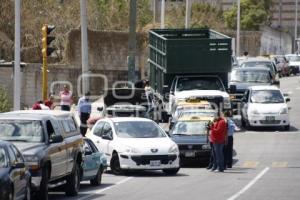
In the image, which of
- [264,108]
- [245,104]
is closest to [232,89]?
[245,104]

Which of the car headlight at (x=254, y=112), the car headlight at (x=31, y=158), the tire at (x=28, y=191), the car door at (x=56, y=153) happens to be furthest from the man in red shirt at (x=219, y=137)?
the car headlight at (x=254, y=112)

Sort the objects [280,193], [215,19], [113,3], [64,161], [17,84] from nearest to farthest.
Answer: [64,161] → [280,193] → [17,84] → [113,3] → [215,19]

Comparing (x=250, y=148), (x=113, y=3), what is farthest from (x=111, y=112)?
(x=113, y=3)

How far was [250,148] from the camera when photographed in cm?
3784

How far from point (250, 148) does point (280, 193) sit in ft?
44.1

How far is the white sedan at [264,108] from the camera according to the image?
43.3 m

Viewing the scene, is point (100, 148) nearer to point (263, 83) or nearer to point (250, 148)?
→ point (250, 148)

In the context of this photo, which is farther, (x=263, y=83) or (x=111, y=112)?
(x=263, y=83)

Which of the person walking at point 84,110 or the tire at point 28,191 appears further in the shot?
the person walking at point 84,110

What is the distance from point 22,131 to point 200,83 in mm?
21695

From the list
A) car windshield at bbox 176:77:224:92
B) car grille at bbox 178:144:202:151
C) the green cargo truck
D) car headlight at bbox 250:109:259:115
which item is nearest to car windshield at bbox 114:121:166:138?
car grille at bbox 178:144:202:151

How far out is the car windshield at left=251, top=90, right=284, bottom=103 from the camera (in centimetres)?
4434

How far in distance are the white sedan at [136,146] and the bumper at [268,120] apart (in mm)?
13521

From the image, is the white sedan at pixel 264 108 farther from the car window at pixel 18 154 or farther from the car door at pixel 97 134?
the car window at pixel 18 154
